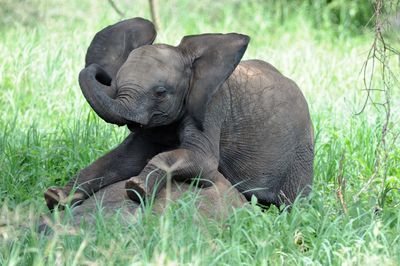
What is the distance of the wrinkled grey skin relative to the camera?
4980 mm

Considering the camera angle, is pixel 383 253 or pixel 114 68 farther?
pixel 114 68

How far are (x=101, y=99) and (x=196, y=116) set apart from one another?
0.57m

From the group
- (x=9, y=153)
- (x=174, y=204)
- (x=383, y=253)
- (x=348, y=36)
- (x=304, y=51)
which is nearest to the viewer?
(x=383, y=253)

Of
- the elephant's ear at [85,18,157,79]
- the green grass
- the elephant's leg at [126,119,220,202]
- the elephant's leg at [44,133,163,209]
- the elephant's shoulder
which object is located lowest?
the green grass

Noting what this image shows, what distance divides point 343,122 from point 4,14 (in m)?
5.71

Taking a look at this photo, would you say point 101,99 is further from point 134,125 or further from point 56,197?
point 56,197

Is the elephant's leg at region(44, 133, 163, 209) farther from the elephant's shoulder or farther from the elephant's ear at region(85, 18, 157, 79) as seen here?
the elephant's shoulder

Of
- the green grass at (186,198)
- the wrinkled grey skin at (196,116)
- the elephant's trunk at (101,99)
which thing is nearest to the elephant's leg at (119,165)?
the wrinkled grey skin at (196,116)

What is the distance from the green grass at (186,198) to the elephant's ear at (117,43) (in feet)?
2.67

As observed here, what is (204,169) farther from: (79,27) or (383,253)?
(79,27)

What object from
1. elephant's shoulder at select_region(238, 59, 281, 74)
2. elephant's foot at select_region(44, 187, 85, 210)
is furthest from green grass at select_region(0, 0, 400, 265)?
elephant's shoulder at select_region(238, 59, 281, 74)

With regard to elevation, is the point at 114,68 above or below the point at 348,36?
above

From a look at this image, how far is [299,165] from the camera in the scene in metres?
5.65

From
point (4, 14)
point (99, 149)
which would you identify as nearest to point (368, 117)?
point (99, 149)
